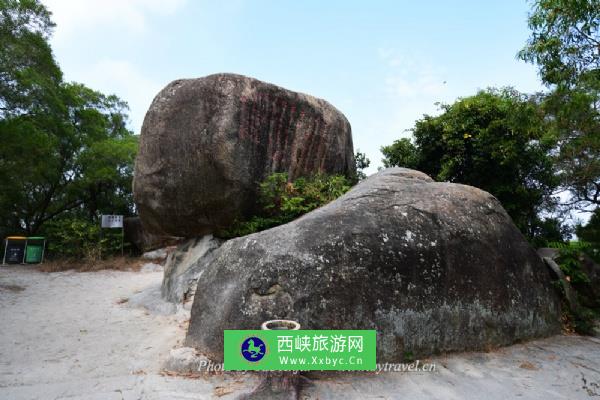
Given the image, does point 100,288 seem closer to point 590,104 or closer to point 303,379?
point 303,379

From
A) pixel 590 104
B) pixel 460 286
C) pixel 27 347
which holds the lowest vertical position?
pixel 27 347

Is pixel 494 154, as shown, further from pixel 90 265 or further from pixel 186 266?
pixel 90 265

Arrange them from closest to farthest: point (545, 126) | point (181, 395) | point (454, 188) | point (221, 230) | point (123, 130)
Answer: point (181, 395), point (454, 188), point (221, 230), point (545, 126), point (123, 130)

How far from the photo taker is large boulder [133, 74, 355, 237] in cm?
604

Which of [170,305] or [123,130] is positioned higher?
[123,130]

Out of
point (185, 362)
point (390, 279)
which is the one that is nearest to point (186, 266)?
point (185, 362)

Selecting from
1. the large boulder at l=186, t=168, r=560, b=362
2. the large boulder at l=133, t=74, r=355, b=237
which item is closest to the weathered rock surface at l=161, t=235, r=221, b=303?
the large boulder at l=133, t=74, r=355, b=237

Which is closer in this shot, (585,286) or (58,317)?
(585,286)

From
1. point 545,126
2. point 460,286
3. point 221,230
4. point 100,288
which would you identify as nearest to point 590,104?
point 545,126

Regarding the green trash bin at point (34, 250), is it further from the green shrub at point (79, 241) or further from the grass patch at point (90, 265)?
the grass patch at point (90, 265)

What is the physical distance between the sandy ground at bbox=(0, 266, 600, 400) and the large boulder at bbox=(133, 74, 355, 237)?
1.78m

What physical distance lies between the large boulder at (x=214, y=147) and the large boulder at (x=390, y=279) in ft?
7.19

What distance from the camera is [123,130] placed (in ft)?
62.1

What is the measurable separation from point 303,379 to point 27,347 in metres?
3.60
